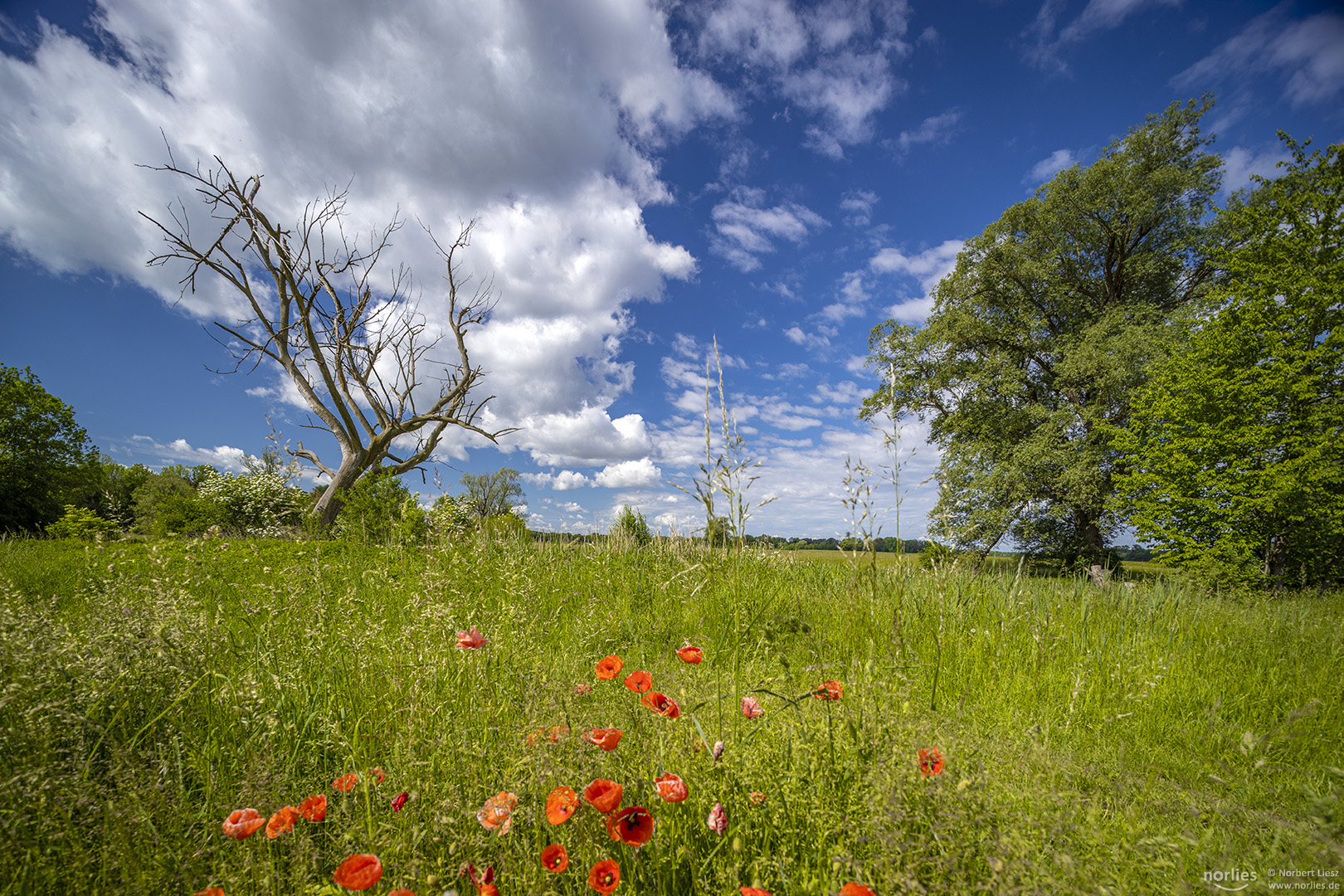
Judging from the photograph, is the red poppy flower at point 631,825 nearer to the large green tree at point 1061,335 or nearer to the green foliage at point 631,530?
the green foliage at point 631,530

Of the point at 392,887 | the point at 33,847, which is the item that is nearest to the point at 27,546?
the point at 33,847

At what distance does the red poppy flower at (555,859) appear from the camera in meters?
1.00

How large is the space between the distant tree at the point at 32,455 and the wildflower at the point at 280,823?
91.6ft

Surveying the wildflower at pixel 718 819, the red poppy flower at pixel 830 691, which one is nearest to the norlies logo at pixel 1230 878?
the red poppy flower at pixel 830 691

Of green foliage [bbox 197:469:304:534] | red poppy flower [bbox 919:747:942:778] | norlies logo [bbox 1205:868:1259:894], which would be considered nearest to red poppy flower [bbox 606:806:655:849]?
red poppy flower [bbox 919:747:942:778]

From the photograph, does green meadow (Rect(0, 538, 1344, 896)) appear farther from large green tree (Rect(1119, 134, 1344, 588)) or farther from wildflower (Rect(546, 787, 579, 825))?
large green tree (Rect(1119, 134, 1344, 588))

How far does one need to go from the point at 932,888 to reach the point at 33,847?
226 centimetres

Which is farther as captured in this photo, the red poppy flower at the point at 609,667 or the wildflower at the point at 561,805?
the red poppy flower at the point at 609,667

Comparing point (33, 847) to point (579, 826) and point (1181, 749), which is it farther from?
point (1181, 749)

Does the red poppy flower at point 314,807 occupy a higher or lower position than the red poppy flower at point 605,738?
lower

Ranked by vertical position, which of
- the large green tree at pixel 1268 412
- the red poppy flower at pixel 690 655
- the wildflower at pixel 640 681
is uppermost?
the large green tree at pixel 1268 412

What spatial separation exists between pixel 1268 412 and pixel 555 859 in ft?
49.2

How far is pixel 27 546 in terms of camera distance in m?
6.55

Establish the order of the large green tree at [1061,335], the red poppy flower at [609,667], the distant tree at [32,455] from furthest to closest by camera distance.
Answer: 1. the distant tree at [32,455]
2. the large green tree at [1061,335]
3. the red poppy flower at [609,667]
